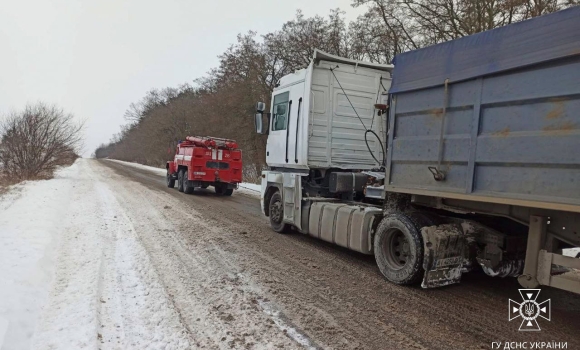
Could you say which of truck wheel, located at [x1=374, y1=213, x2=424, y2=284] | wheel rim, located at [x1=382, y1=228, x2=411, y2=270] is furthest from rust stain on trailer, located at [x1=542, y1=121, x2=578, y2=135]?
wheel rim, located at [x1=382, y1=228, x2=411, y2=270]

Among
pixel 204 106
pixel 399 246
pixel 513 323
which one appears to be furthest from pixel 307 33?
pixel 513 323

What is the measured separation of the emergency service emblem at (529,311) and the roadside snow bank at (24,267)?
4.44 meters

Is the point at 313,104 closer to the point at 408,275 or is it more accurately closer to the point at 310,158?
the point at 310,158

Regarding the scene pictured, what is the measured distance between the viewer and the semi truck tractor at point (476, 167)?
2.99 metres

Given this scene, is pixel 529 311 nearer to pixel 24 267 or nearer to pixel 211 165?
pixel 24 267

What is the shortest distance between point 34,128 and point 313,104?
18206 millimetres

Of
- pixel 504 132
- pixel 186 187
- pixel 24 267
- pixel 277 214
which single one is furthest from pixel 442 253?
pixel 186 187

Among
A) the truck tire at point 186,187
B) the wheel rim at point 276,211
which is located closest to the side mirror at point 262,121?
the wheel rim at point 276,211

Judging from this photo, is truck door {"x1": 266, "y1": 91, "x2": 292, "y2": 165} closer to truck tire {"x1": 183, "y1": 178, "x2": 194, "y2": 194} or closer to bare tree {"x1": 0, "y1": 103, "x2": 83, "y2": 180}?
truck tire {"x1": 183, "y1": 178, "x2": 194, "y2": 194}

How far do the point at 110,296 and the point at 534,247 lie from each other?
424cm

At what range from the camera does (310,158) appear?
268 inches

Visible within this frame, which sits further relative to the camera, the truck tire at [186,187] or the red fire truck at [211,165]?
the truck tire at [186,187]

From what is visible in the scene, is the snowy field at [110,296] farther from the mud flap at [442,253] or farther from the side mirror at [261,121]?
the side mirror at [261,121]

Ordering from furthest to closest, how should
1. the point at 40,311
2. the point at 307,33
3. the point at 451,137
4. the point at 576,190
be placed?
1. the point at 307,33
2. the point at 451,137
3. the point at 40,311
4. the point at 576,190
